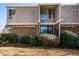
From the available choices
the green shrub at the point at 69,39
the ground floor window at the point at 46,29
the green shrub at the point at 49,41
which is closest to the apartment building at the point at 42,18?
the ground floor window at the point at 46,29

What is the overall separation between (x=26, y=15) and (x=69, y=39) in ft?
15.3

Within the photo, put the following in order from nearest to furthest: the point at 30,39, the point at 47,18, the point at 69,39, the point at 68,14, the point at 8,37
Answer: the point at 69,39, the point at 30,39, the point at 8,37, the point at 68,14, the point at 47,18

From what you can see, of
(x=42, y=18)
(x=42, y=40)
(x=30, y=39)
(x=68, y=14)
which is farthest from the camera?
(x=42, y=18)

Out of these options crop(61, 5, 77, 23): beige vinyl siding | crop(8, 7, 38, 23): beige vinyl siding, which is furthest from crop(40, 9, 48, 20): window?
crop(61, 5, 77, 23): beige vinyl siding

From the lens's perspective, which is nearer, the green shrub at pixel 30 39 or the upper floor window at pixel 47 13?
the green shrub at pixel 30 39

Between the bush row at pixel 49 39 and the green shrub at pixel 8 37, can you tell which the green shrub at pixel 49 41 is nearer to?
the bush row at pixel 49 39

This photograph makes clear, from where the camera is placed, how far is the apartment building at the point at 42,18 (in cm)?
1814

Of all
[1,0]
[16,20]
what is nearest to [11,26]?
[16,20]

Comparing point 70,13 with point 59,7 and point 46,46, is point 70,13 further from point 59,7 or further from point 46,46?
point 46,46

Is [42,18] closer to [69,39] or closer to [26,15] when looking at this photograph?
[26,15]

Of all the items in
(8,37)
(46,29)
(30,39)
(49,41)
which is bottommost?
(49,41)

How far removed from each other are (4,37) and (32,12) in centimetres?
336

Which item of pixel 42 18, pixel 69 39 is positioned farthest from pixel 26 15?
pixel 69 39

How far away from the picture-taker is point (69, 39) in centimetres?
1565
